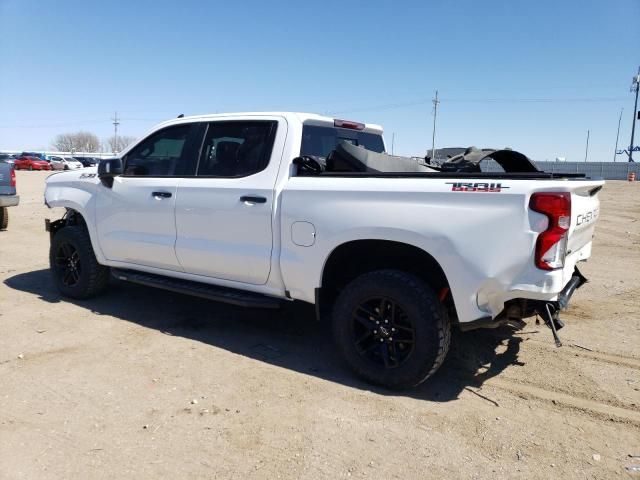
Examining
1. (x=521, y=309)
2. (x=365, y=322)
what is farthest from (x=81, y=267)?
(x=521, y=309)

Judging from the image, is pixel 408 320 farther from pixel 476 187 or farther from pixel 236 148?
pixel 236 148

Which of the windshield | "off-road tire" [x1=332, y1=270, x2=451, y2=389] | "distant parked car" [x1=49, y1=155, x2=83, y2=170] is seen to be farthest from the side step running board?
"distant parked car" [x1=49, y1=155, x2=83, y2=170]

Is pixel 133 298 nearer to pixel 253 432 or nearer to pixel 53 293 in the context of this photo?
pixel 53 293

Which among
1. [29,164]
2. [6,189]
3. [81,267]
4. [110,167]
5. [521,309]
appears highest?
[110,167]

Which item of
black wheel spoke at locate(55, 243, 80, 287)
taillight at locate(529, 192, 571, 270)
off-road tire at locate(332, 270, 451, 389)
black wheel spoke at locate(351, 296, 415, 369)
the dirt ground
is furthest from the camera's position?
black wheel spoke at locate(55, 243, 80, 287)

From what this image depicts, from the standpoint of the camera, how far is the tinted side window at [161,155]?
4.93 meters

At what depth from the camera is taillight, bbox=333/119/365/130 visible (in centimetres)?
484

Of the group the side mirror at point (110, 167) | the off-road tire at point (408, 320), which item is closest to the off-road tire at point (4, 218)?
the side mirror at point (110, 167)

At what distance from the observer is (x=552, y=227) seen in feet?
10.0

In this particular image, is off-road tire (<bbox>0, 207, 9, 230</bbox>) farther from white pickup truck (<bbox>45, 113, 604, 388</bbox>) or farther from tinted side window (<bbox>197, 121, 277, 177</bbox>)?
tinted side window (<bbox>197, 121, 277, 177</bbox>)

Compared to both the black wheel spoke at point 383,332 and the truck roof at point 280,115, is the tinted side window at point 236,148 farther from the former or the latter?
the black wheel spoke at point 383,332

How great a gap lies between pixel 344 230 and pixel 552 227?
1.36 metres

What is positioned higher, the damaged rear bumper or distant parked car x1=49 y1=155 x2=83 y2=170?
the damaged rear bumper

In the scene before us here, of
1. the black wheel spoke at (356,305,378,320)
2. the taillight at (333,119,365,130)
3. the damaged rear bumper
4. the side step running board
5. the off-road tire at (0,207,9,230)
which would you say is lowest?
the off-road tire at (0,207,9,230)
